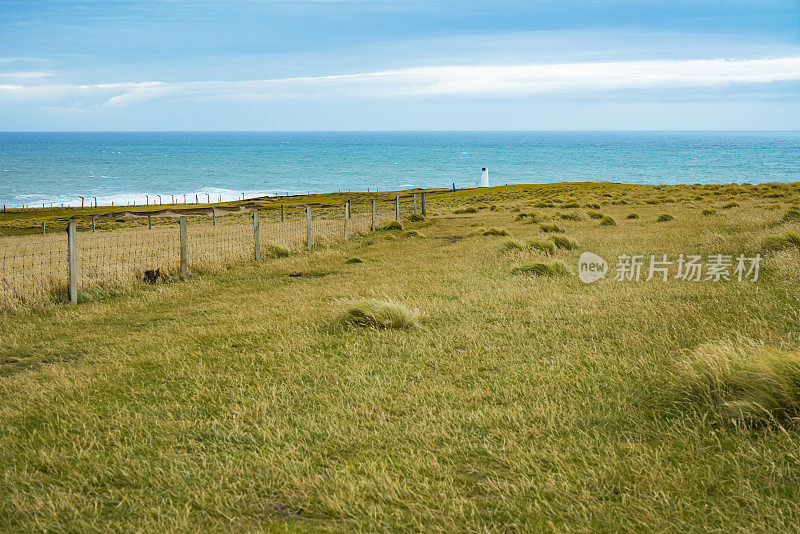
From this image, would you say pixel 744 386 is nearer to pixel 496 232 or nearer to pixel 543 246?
pixel 543 246

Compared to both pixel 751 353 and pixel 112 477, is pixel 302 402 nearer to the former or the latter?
pixel 112 477

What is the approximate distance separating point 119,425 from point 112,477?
3.26 ft

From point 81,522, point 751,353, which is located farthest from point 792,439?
point 81,522

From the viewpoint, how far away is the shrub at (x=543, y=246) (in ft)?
51.7

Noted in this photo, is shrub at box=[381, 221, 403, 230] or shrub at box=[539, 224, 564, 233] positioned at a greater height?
shrub at box=[539, 224, 564, 233]

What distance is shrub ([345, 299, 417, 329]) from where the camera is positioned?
27.6ft

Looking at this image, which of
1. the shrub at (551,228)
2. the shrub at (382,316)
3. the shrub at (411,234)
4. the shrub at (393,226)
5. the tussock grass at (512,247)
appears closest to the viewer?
the shrub at (382,316)

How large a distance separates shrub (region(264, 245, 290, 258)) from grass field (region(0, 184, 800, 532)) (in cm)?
694

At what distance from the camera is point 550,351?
23.4ft

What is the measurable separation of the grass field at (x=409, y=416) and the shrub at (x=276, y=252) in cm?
694

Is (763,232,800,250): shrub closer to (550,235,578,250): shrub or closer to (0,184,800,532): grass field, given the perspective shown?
(0,184,800,532): grass field

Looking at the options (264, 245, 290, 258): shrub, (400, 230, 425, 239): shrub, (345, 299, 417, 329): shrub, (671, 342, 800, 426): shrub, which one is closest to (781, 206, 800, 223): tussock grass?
(400, 230, 425, 239): shrub

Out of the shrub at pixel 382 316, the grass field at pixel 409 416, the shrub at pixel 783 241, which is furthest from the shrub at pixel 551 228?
the shrub at pixel 382 316

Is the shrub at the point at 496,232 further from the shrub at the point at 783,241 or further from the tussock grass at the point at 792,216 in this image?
the shrub at the point at 783,241
